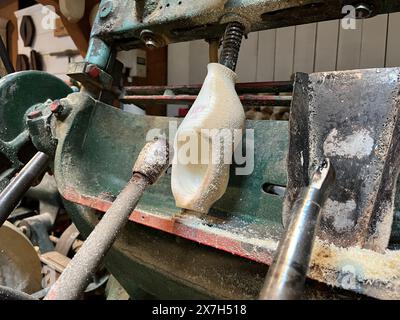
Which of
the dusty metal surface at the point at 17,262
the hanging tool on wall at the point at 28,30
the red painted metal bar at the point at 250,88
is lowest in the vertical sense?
the dusty metal surface at the point at 17,262

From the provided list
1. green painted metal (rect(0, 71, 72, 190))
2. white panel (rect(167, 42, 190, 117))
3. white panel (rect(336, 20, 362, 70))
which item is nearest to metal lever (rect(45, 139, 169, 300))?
green painted metal (rect(0, 71, 72, 190))

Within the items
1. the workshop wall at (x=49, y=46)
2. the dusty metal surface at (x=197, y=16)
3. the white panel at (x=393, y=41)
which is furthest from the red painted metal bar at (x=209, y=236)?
the workshop wall at (x=49, y=46)

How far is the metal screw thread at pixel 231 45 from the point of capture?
2.20ft

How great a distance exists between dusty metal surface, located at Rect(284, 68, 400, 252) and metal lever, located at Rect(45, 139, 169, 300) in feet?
0.68

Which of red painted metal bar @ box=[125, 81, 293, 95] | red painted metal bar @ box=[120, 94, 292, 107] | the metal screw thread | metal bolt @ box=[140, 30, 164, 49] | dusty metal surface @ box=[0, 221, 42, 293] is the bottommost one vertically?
dusty metal surface @ box=[0, 221, 42, 293]

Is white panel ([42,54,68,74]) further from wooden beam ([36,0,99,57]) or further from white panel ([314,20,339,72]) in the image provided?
white panel ([314,20,339,72])

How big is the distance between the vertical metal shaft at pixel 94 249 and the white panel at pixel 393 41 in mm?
1089

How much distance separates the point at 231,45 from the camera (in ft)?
2.24

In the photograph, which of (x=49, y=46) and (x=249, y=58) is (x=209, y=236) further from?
(x=49, y=46)

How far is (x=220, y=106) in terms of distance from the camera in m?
0.55

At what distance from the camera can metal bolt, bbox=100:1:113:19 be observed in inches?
35.2

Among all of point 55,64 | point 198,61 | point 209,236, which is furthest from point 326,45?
point 55,64

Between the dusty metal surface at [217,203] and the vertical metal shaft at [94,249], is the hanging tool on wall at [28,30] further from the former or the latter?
the vertical metal shaft at [94,249]
